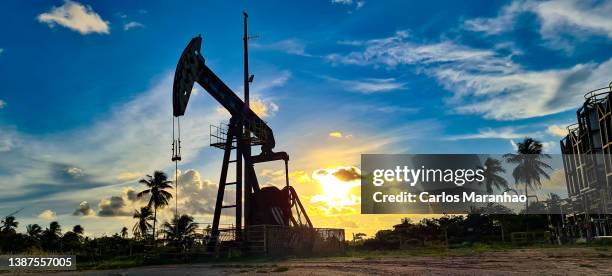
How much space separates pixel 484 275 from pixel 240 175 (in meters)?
16.6

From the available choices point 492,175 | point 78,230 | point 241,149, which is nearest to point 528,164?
point 492,175

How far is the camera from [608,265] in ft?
39.8

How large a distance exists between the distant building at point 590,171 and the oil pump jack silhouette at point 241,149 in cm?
1625

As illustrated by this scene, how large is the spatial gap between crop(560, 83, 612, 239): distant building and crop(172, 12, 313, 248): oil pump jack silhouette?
1625 centimetres

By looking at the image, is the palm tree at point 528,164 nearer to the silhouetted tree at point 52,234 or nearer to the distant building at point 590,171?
the distant building at point 590,171

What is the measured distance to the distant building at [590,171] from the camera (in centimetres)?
2836

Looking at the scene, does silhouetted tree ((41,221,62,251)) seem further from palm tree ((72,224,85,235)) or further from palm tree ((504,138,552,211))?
palm tree ((504,138,552,211))

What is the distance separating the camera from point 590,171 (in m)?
31.8

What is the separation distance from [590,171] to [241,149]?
21.4 metres

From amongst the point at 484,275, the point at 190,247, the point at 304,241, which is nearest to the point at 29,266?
the point at 190,247

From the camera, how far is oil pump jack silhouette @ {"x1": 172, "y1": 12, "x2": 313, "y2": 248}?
23047mm

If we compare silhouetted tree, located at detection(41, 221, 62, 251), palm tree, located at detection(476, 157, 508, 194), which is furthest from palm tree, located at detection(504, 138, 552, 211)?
silhouetted tree, located at detection(41, 221, 62, 251)

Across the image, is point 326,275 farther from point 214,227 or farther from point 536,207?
point 536,207

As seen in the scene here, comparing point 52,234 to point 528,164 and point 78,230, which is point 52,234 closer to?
point 78,230
